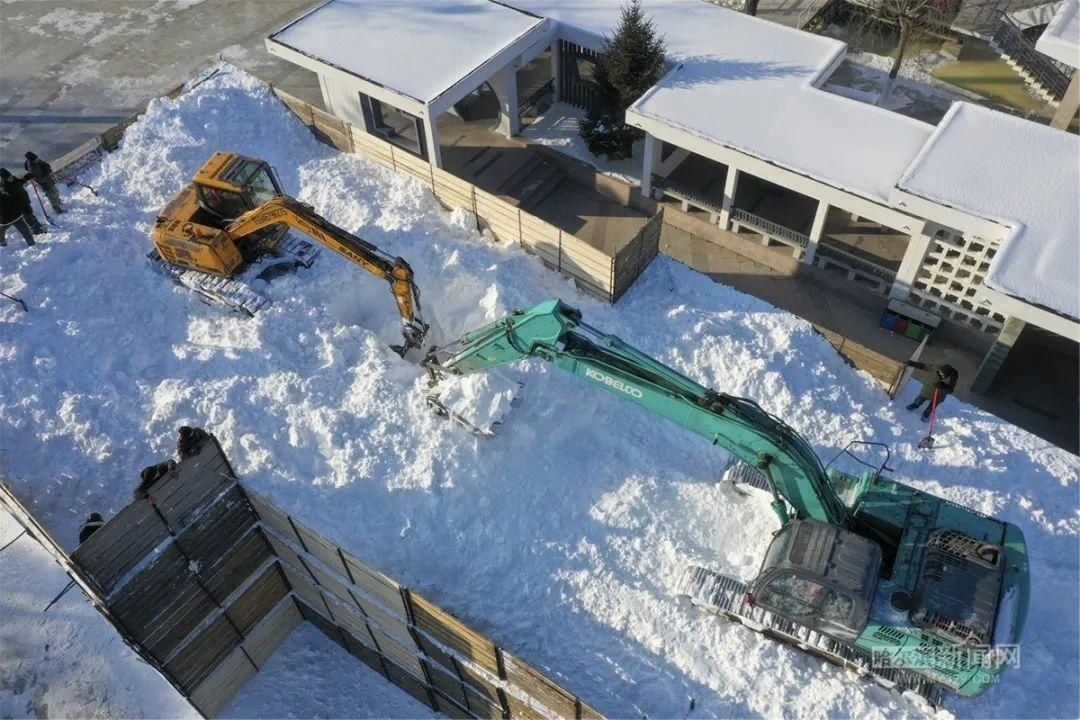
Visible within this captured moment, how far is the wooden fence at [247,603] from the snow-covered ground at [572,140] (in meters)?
13.3

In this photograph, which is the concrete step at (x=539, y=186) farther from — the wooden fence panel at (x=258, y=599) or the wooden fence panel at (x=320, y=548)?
the wooden fence panel at (x=320, y=548)

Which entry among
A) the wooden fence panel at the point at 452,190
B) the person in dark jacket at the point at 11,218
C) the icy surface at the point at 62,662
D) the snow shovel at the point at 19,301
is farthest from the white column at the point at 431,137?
the icy surface at the point at 62,662

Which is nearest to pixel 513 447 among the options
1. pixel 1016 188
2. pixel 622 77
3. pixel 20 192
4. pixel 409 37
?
pixel 622 77

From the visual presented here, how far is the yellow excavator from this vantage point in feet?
51.6

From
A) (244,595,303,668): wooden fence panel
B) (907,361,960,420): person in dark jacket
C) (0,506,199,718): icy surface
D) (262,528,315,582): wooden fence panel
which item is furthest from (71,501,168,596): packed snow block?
(907,361,960,420): person in dark jacket

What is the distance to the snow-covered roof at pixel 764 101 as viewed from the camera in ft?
60.6

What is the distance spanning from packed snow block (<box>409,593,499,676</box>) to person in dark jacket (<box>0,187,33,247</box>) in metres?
12.1

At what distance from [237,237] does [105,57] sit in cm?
1452

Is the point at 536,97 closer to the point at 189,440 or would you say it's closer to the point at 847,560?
the point at 189,440

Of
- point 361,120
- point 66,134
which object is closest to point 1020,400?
point 361,120

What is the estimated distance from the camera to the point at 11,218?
16922mm

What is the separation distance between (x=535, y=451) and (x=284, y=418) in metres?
4.62

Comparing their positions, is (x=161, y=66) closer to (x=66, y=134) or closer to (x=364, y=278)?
(x=66, y=134)

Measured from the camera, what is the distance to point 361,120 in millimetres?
22297
